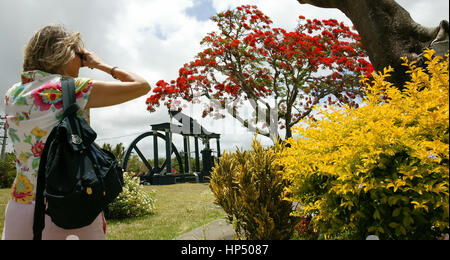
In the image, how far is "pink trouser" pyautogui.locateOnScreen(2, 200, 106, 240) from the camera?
159 centimetres

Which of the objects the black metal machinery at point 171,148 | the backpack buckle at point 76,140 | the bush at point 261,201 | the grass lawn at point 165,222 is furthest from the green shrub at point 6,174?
the backpack buckle at point 76,140

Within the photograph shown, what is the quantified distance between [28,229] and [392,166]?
2777mm

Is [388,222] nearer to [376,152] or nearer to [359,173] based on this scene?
[359,173]

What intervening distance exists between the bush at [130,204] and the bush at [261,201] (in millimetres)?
4426

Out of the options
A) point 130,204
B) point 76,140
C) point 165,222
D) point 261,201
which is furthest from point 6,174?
point 76,140

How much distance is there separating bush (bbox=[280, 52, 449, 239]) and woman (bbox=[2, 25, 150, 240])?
204 centimetres

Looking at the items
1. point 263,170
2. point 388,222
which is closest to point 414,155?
point 388,222

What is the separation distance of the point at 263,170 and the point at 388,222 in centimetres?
144

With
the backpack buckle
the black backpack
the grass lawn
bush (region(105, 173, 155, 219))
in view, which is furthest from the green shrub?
the backpack buckle

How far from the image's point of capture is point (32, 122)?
64.2 inches

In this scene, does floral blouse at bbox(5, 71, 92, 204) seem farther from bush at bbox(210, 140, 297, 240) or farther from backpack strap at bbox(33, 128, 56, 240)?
bush at bbox(210, 140, 297, 240)

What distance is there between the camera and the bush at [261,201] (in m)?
3.41

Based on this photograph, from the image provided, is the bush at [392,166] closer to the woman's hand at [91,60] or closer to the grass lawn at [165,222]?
the woman's hand at [91,60]

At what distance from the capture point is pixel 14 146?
1.65 metres
